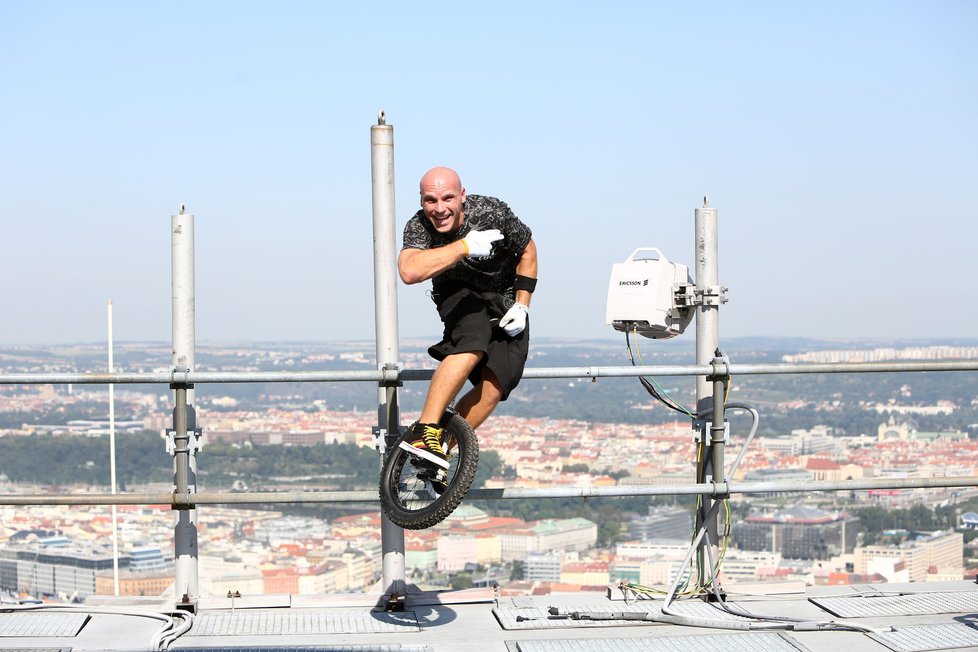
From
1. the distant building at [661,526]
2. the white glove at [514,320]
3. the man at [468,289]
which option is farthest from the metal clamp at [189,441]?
the distant building at [661,526]

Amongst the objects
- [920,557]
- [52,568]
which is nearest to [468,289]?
[52,568]

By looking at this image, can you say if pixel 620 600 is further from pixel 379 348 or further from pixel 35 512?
pixel 35 512

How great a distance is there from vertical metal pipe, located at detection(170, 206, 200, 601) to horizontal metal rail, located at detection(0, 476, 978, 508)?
0.11 metres

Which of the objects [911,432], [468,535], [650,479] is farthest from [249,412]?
[911,432]

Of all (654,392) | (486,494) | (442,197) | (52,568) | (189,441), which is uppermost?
(442,197)

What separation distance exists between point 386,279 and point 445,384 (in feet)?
2.77

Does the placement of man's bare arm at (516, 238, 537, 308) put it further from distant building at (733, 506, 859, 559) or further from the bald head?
distant building at (733, 506, 859, 559)

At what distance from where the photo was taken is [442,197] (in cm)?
460

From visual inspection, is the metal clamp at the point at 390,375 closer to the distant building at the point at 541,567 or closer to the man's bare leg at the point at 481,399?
the man's bare leg at the point at 481,399

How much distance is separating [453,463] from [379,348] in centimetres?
75

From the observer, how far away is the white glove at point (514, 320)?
15.6 feet

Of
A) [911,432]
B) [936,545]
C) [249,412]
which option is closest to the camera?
[936,545]

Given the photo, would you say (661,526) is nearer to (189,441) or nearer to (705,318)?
(705,318)

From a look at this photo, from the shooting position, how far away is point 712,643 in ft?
15.2
